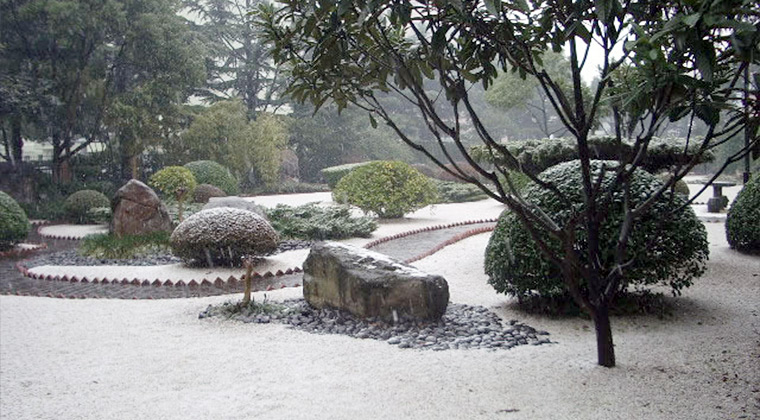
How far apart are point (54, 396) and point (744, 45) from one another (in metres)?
3.98

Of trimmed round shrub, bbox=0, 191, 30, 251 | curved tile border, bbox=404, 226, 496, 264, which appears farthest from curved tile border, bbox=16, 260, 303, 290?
trimmed round shrub, bbox=0, 191, 30, 251

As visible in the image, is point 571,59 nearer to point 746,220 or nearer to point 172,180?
point 746,220

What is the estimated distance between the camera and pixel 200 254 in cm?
857

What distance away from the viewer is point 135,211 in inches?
448

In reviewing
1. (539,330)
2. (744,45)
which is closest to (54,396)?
(539,330)

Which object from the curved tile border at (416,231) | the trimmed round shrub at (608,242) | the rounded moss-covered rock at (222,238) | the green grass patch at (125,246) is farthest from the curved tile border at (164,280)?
the trimmed round shrub at (608,242)

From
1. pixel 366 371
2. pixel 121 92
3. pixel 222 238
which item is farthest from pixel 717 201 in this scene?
pixel 121 92

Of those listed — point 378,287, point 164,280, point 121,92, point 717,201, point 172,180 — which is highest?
point 121,92

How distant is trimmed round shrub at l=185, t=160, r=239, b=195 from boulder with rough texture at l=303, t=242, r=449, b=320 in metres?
16.1

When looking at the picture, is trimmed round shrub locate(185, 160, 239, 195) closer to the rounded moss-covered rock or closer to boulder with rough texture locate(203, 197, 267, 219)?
boulder with rough texture locate(203, 197, 267, 219)

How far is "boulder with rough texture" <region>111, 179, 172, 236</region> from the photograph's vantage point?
1135cm

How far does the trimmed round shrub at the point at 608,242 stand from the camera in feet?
15.8

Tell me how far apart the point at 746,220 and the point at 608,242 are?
3.95 metres

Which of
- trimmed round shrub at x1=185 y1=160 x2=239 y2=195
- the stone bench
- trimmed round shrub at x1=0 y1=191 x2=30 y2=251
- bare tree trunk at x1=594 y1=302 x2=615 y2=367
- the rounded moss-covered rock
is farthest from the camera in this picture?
trimmed round shrub at x1=185 y1=160 x2=239 y2=195
